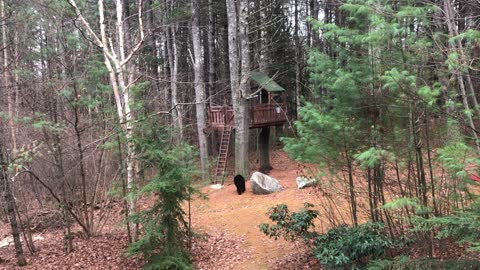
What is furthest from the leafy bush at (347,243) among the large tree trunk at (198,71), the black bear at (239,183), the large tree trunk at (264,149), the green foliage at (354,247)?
the large tree trunk at (264,149)

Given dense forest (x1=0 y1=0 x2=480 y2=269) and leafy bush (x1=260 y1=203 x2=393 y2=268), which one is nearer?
dense forest (x1=0 y1=0 x2=480 y2=269)

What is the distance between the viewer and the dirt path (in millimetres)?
6904

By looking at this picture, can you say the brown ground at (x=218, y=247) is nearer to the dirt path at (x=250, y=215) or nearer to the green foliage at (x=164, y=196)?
the dirt path at (x=250, y=215)

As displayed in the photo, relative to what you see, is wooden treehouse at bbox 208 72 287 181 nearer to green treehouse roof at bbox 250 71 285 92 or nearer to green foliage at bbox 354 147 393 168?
green treehouse roof at bbox 250 71 285 92

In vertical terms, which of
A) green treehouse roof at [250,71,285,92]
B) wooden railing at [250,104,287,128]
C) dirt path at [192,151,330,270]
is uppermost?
green treehouse roof at [250,71,285,92]

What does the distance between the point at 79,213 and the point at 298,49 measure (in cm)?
1487

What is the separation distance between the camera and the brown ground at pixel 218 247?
21.6 feet

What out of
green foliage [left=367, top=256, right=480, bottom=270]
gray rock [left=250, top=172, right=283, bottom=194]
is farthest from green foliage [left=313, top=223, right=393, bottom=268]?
gray rock [left=250, top=172, right=283, bottom=194]

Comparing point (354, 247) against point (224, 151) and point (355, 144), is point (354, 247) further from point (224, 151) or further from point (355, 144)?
point (224, 151)

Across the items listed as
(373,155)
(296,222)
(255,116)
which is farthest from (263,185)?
(373,155)

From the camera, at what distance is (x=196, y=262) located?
670 centimetres

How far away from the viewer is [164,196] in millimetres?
5852

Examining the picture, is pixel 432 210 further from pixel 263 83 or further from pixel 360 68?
pixel 263 83

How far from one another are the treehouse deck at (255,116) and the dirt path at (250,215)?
244cm
